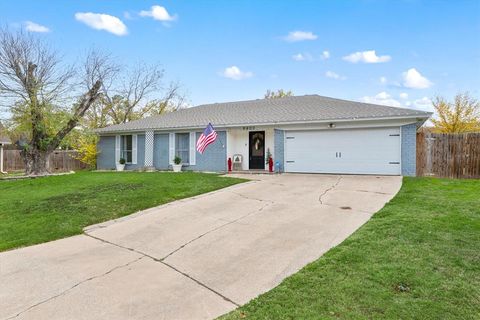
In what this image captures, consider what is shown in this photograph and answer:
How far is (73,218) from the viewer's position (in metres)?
7.39

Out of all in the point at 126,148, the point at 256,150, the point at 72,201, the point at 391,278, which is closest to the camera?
the point at 391,278

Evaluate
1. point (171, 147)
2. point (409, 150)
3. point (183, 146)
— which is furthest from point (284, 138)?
point (171, 147)

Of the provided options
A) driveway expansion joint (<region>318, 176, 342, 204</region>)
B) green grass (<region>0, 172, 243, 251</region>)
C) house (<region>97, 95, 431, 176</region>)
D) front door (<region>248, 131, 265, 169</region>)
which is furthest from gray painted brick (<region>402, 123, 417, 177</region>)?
green grass (<region>0, 172, 243, 251</region>)

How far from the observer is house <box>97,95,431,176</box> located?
12680mm

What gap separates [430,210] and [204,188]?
20.8 feet

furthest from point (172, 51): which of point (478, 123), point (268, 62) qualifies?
point (478, 123)

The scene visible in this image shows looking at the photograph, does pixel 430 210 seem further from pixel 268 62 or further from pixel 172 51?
pixel 172 51

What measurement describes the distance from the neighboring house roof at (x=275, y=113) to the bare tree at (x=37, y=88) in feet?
9.46

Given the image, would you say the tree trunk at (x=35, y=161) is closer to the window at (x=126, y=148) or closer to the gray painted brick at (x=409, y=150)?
the window at (x=126, y=148)

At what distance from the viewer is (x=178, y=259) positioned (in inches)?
188

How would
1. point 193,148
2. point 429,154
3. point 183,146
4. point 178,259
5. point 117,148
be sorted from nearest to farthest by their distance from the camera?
point 178,259
point 429,154
point 193,148
point 183,146
point 117,148

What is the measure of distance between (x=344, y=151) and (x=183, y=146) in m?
8.18

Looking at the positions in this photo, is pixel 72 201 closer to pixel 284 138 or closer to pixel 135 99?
pixel 284 138

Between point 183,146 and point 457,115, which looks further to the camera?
point 457,115
